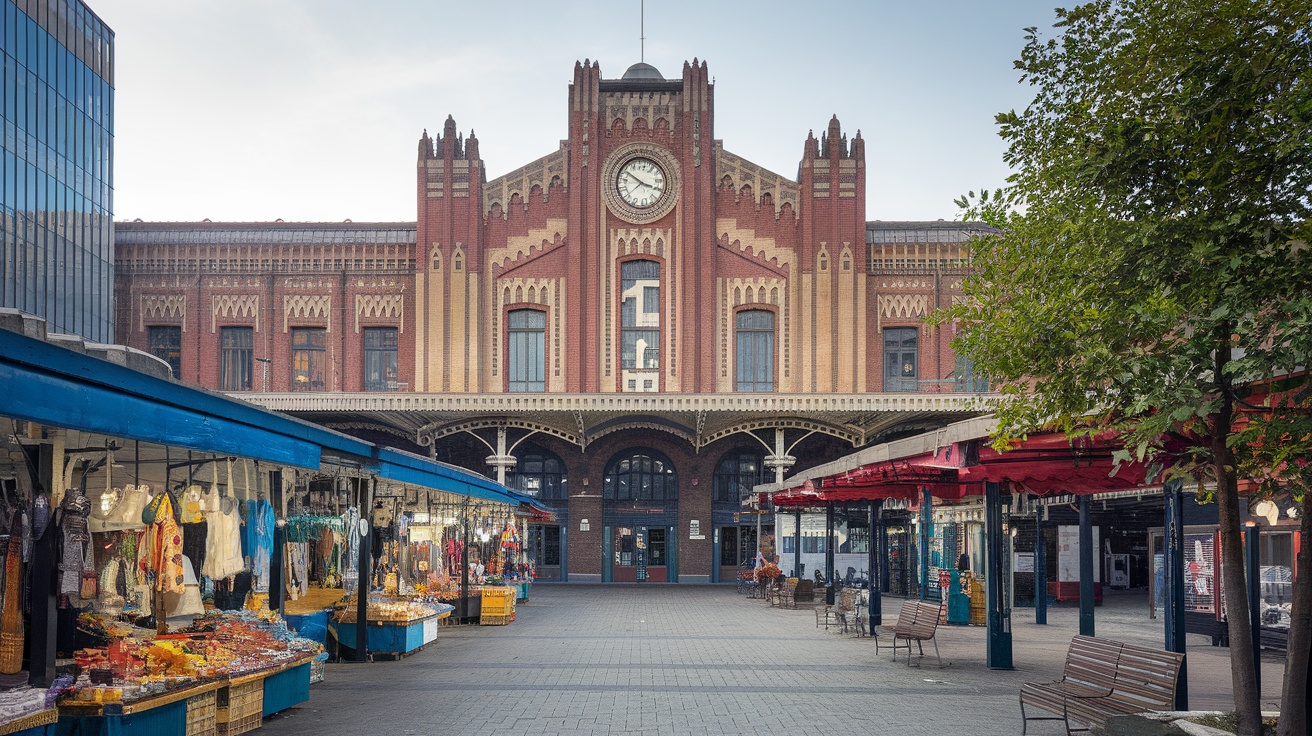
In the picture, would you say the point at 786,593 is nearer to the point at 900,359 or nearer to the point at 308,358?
the point at 900,359

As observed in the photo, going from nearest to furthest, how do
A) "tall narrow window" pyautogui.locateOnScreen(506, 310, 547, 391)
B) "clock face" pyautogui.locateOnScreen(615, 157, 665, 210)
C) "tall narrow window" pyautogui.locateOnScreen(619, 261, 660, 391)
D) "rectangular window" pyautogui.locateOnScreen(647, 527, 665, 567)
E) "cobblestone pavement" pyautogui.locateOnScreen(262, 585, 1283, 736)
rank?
"cobblestone pavement" pyautogui.locateOnScreen(262, 585, 1283, 736) < "tall narrow window" pyautogui.locateOnScreen(619, 261, 660, 391) < "tall narrow window" pyautogui.locateOnScreen(506, 310, 547, 391) < "clock face" pyautogui.locateOnScreen(615, 157, 665, 210) < "rectangular window" pyautogui.locateOnScreen(647, 527, 665, 567)

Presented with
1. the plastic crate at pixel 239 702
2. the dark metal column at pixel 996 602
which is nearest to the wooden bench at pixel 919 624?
the dark metal column at pixel 996 602

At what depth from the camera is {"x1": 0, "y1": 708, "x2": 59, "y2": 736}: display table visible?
7793 millimetres

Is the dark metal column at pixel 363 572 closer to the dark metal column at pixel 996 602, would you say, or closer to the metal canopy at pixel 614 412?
the dark metal column at pixel 996 602

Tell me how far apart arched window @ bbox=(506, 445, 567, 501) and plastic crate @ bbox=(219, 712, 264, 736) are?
30676 mm

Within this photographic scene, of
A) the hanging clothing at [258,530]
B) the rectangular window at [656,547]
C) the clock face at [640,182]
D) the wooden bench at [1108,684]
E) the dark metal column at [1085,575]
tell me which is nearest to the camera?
the wooden bench at [1108,684]

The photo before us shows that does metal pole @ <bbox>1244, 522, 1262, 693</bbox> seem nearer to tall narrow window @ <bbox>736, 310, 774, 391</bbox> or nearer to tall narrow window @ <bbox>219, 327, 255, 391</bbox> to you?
tall narrow window @ <bbox>736, 310, 774, 391</bbox>

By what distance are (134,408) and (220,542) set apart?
427 cm

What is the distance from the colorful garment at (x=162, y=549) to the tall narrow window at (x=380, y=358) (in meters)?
30.6

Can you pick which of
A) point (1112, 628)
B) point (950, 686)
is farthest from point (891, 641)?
point (1112, 628)

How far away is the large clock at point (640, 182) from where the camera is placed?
Result: 4100cm

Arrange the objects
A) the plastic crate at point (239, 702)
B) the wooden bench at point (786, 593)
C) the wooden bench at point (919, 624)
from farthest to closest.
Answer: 1. the wooden bench at point (786, 593)
2. the wooden bench at point (919, 624)
3. the plastic crate at point (239, 702)

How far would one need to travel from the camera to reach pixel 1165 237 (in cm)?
767

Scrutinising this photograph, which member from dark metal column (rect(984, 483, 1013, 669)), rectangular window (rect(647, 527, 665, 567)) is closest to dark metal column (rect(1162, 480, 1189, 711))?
dark metal column (rect(984, 483, 1013, 669))
